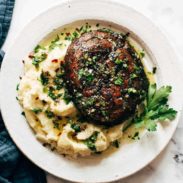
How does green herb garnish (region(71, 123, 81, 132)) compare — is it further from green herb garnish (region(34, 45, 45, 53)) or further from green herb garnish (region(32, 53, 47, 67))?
green herb garnish (region(34, 45, 45, 53))

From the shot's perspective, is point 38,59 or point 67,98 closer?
point 67,98

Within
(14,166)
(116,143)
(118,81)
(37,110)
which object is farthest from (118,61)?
(14,166)

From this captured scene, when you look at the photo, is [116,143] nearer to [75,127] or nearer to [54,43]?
[75,127]

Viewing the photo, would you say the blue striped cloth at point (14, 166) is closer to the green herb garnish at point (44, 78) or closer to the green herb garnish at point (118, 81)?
the green herb garnish at point (44, 78)

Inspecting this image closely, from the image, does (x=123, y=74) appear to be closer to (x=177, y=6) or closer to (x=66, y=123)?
(x=66, y=123)

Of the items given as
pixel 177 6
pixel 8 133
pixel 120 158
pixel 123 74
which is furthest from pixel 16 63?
pixel 177 6
